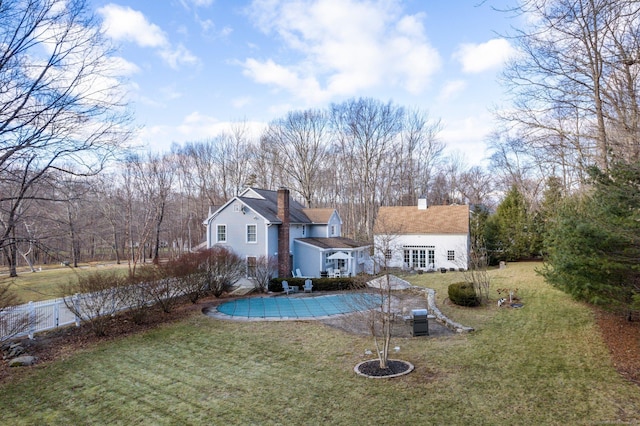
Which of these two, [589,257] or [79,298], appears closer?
[589,257]

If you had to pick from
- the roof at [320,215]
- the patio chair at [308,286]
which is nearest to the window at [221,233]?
the patio chair at [308,286]

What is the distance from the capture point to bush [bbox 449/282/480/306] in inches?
529

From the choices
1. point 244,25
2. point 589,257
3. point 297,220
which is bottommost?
point 589,257

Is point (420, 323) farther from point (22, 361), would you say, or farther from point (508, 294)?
point (22, 361)

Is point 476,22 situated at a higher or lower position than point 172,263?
higher

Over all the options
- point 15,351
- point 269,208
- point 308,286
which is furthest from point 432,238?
point 15,351

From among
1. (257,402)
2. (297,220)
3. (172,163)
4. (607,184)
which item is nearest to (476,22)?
(607,184)

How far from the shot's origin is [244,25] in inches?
606

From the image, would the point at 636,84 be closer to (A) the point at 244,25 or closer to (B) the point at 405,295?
(B) the point at 405,295

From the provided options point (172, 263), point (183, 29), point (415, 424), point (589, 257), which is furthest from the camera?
point (172, 263)

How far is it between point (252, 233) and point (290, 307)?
6918mm

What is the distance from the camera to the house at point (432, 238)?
26.3m

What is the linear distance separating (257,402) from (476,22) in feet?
25.6

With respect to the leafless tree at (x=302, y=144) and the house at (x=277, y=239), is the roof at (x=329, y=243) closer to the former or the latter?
the house at (x=277, y=239)
